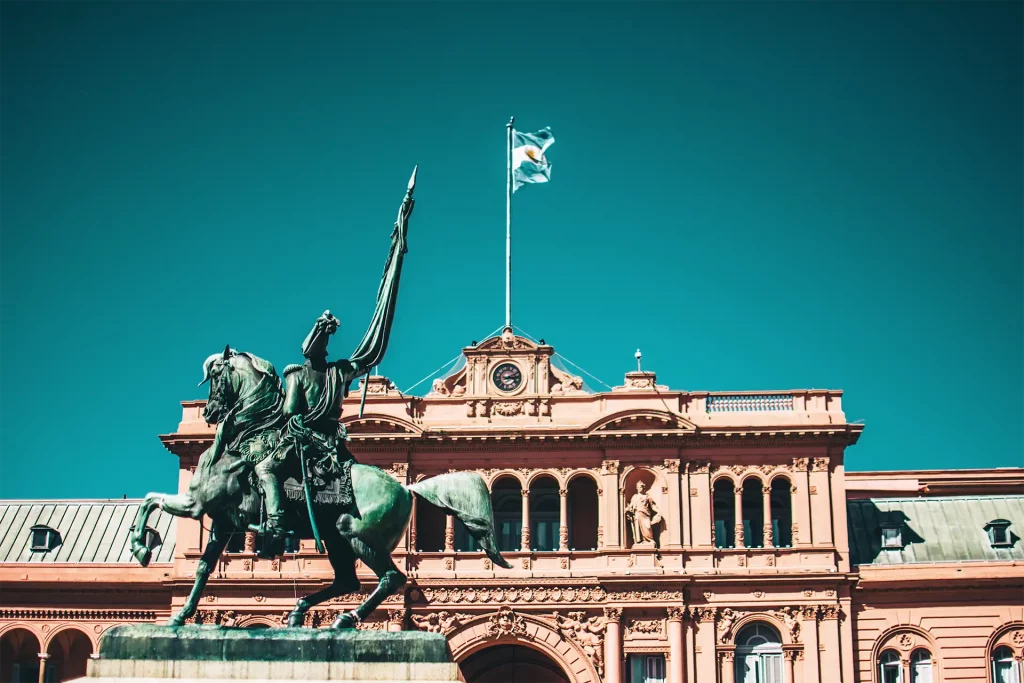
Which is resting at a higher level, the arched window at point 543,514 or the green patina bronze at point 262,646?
the arched window at point 543,514

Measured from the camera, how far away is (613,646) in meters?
55.5

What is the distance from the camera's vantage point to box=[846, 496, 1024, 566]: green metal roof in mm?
59281

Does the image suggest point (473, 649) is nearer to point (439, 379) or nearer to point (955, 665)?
point (439, 379)

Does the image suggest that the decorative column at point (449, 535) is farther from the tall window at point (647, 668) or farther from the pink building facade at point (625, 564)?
the tall window at point (647, 668)

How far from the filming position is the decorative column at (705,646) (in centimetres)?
5541

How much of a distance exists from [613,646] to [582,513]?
622 cm

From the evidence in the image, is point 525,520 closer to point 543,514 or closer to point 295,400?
point 543,514

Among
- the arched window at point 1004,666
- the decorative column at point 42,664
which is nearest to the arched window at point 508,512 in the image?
the decorative column at point 42,664

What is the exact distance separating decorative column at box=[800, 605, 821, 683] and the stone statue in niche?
613 centimetres

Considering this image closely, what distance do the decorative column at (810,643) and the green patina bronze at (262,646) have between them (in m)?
38.7

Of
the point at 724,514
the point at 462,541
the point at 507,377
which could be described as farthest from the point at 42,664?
the point at 724,514

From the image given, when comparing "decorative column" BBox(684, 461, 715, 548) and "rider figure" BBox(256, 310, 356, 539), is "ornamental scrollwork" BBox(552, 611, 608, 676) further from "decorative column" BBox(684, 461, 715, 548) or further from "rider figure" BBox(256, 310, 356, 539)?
"rider figure" BBox(256, 310, 356, 539)

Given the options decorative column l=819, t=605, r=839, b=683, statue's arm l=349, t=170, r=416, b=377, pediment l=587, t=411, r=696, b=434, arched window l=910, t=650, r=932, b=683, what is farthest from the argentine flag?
statue's arm l=349, t=170, r=416, b=377

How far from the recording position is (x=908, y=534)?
197 feet
